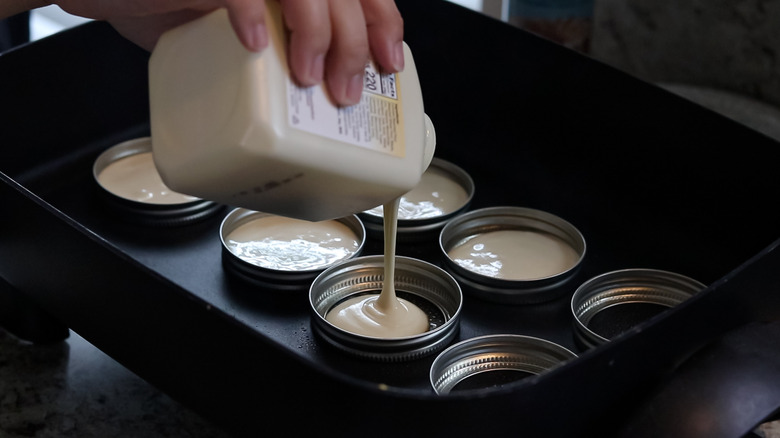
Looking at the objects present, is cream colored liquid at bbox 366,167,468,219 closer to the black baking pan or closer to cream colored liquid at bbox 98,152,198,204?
the black baking pan

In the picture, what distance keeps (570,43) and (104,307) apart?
1.16 metres

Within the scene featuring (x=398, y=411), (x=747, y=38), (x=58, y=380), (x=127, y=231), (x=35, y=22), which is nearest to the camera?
(x=398, y=411)

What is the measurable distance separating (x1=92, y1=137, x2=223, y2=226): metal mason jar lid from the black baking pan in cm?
2

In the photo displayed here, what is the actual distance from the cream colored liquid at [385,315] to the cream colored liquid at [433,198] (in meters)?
0.21

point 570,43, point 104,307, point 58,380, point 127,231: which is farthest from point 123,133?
point 570,43

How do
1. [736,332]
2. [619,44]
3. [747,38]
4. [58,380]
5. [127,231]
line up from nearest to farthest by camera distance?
[736,332] → [58,380] → [127,231] → [747,38] → [619,44]

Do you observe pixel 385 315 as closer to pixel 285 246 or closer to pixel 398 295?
pixel 398 295

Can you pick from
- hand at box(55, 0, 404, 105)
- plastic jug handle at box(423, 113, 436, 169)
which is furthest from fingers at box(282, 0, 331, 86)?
plastic jug handle at box(423, 113, 436, 169)

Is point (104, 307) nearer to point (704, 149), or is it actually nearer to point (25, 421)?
point (25, 421)

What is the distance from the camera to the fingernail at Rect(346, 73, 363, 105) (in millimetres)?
832

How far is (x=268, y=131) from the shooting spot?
763 mm

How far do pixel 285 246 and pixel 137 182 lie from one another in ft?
0.91

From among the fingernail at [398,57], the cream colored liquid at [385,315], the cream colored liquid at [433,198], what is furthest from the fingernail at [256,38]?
the cream colored liquid at [433,198]

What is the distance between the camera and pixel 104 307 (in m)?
0.90
